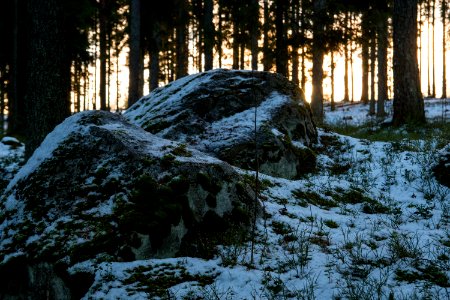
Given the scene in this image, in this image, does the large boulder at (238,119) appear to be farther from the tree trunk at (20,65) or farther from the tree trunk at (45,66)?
the tree trunk at (20,65)

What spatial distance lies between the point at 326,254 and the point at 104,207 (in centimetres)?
221

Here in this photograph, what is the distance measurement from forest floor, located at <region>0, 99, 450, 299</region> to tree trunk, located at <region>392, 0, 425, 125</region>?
4.46 meters

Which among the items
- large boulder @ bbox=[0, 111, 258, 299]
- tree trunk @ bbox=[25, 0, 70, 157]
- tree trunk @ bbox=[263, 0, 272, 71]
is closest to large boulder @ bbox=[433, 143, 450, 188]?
large boulder @ bbox=[0, 111, 258, 299]

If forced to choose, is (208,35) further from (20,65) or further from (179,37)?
(20,65)

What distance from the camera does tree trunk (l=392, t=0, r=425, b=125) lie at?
9.70m

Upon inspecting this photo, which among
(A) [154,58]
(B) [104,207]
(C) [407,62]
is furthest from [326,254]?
(A) [154,58]

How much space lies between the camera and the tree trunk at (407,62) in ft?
31.8

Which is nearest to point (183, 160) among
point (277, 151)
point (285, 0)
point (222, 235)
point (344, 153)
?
point (222, 235)

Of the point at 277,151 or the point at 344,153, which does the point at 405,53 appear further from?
the point at 277,151

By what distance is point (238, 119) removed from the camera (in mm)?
6613

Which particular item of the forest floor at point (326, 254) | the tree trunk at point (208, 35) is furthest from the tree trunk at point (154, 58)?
the forest floor at point (326, 254)

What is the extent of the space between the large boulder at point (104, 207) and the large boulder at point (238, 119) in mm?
1922

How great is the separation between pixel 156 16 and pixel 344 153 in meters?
14.5

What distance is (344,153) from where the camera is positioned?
755 centimetres
